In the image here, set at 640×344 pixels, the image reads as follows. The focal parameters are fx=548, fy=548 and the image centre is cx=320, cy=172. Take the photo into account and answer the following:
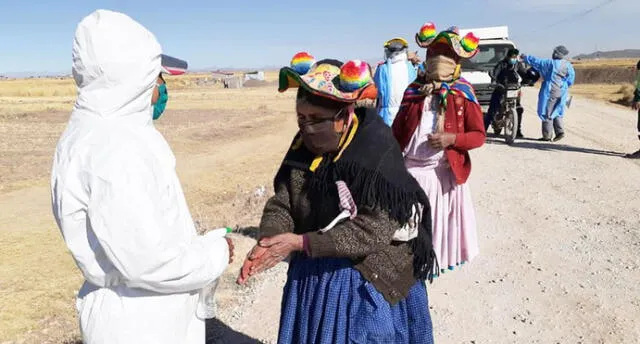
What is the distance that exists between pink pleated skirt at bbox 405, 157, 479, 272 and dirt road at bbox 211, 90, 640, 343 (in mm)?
630

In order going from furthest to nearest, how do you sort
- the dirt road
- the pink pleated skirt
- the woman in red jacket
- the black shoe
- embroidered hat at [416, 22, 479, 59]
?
1. the black shoe
2. the dirt road
3. the pink pleated skirt
4. the woman in red jacket
5. embroidered hat at [416, 22, 479, 59]

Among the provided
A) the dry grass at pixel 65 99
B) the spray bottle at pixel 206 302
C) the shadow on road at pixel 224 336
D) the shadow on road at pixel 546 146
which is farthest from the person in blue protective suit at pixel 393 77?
the dry grass at pixel 65 99

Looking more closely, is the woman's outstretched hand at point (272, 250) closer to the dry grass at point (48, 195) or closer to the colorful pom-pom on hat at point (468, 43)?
the colorful pom-pom on hat at point (468, 43)

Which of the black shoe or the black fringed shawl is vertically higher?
the black fringed shawl

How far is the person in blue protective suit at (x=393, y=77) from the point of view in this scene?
6469 millimetres

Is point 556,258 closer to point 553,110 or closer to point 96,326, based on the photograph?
point 96,326

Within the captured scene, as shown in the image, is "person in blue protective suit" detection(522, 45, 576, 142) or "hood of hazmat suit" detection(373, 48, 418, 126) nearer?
"hood of hazmat suit" detection(373, 48, 418, 126)

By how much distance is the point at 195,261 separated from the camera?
1.87 meters

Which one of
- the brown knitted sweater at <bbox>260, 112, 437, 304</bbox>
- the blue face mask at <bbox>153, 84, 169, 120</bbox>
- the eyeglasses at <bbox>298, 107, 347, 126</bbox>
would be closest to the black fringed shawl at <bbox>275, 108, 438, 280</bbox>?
the brown knitted sweater at <bbox>260, 112, 437, 304</bbox>

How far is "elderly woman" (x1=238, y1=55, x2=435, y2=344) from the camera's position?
7.30ft

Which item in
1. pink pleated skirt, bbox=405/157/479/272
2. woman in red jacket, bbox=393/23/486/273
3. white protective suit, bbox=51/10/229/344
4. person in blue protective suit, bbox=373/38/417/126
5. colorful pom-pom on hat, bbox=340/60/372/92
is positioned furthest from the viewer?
person in blue protective suit, bbox=373/38/417/126

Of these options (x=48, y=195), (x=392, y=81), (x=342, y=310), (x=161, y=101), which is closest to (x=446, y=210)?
(x=342, y=310)

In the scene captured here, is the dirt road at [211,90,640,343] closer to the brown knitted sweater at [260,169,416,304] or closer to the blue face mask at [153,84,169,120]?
the brown knitted sweater at [260,169,416,304]

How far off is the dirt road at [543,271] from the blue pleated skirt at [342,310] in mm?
1491
